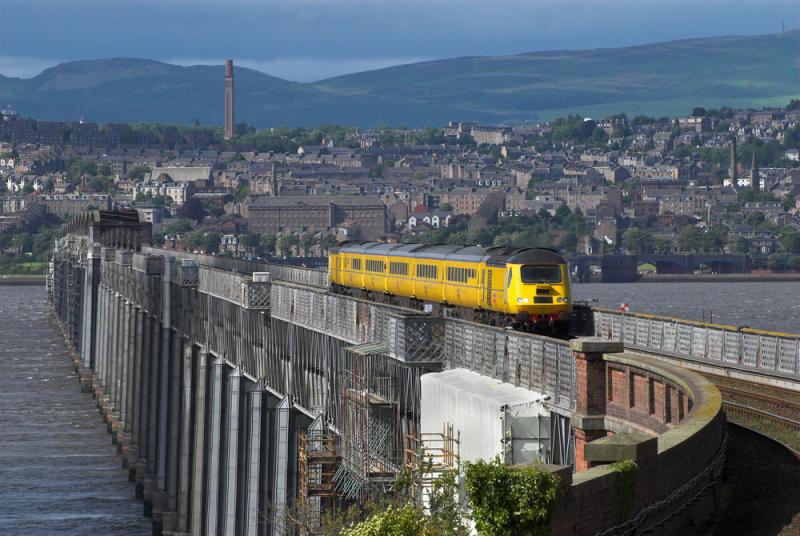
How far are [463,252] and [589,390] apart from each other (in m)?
29.6

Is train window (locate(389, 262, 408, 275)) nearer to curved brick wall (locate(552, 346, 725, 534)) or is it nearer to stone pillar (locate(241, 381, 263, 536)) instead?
stone pillar (locate(241, 381, 263, 536))

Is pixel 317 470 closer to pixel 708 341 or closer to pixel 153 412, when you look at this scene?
pixel 708 341

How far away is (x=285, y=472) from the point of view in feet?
133

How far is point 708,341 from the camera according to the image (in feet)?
127

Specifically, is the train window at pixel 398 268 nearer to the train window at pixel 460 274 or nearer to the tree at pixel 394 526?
the train window at pixel 460 274

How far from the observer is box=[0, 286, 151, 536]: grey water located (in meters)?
64.1

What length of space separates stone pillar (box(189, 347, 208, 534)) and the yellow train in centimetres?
676

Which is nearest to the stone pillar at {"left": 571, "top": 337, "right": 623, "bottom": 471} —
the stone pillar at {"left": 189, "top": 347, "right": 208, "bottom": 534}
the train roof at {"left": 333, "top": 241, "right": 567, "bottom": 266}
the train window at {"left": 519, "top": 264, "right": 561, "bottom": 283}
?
the train window at {"left": 519, "top": 264, "right": 561, "bottom": 283}

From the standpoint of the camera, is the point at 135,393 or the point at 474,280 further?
the point at 135,393

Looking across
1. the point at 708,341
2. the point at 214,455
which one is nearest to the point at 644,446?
the point at 708,341

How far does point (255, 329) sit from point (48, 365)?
85022 millimetres

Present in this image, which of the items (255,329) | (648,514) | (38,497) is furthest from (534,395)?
(38,497)

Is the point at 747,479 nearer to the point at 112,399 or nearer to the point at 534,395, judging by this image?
the point at 534,395

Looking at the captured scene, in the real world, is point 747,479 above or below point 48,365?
above
